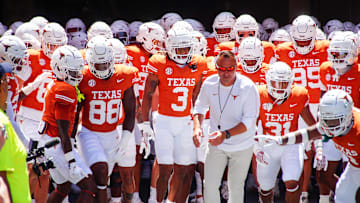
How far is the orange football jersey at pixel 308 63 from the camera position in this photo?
23.5ft

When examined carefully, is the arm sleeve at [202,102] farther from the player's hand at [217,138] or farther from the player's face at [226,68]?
the player's hand at [217,138]

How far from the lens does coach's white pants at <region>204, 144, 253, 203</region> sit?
5637 mm

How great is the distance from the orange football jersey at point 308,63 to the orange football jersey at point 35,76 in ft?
8.37

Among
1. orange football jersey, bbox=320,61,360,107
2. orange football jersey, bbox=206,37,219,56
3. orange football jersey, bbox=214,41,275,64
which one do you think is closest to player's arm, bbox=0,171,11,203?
orange football jersey, bbox=320,61,360,107

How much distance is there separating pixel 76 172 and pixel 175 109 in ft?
4.26

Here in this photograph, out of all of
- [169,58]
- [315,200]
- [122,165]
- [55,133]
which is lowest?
[315,200]

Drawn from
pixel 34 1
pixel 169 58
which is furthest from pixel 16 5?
pixel 169 58

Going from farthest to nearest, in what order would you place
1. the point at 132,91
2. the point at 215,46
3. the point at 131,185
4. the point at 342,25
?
the point at 342,25
the point at 215,46
the point at 131,185
the point at 132,91

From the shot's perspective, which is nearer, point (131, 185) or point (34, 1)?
point (131, 185)

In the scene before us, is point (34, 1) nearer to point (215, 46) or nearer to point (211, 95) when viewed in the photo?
point (215, 46)

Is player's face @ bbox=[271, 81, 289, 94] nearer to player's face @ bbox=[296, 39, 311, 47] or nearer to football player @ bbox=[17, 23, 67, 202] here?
player's face @ bbox=[296, 39, 311, 47]

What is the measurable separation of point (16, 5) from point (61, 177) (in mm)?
5628

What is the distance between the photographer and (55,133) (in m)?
A: 5.73

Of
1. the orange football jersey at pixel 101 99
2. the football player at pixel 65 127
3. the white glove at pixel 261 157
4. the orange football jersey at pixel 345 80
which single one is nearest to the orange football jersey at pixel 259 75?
the orange football jersey at pixel 345 80
